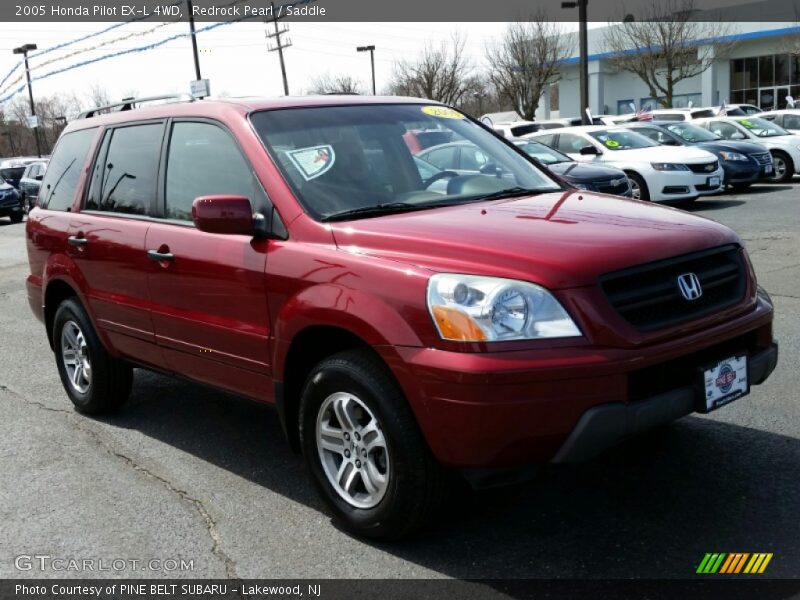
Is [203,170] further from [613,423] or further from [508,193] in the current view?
[613,423]

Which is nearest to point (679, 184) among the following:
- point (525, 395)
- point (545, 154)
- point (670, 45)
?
point (545, 154)

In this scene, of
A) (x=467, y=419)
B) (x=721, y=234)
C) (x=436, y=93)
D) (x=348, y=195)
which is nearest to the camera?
(x=467, y=419)

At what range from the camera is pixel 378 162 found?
439 cm

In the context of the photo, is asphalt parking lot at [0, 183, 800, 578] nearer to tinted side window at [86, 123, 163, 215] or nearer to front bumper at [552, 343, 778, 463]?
front bumper at [552, 343, 778, 463]

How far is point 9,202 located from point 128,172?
2279 cm

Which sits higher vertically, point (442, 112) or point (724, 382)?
point (442, 112)

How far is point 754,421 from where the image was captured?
4855 millimetres

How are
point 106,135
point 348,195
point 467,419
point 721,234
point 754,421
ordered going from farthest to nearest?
point 106,135
point 754,421
point 348,195
point 721,234
point 467,419

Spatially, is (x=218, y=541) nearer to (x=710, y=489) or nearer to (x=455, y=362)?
(x=455, y=362)

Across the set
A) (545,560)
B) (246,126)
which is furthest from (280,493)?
(246,126)

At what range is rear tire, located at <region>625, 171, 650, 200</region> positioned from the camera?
15711mm

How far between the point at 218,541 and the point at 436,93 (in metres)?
49.2

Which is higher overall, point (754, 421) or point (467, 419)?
point (467, 419)

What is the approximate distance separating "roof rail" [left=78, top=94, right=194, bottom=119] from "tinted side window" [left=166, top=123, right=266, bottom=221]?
469 millimetres
